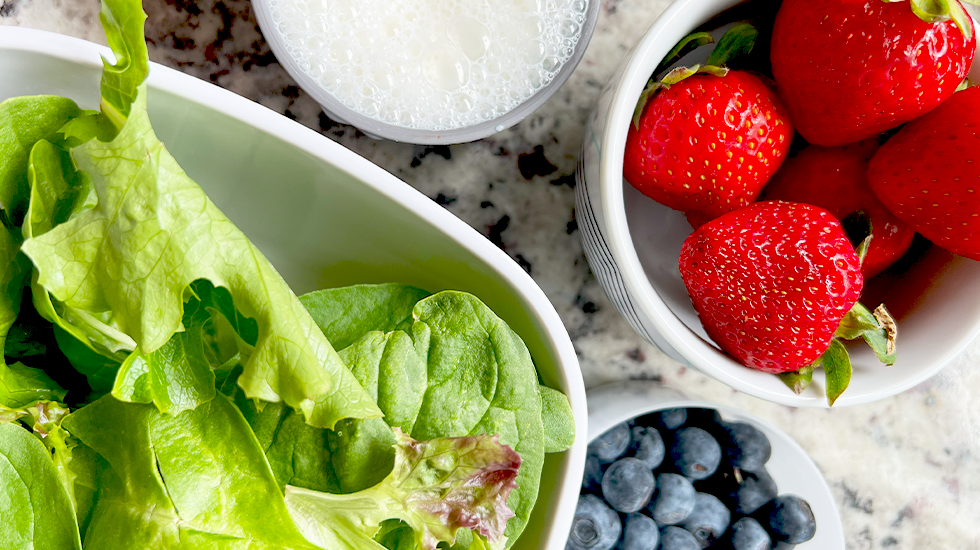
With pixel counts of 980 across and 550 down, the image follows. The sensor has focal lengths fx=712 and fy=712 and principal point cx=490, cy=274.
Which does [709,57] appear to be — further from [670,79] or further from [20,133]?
[20,133]

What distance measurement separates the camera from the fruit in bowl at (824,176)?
47cm

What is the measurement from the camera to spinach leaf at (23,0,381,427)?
0.33 meters

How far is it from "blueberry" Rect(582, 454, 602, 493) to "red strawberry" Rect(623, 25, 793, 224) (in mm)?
232

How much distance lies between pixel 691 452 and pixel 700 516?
0.06 metres

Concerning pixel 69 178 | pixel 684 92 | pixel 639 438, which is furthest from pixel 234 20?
pixel 639 438

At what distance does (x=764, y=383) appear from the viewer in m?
0.51

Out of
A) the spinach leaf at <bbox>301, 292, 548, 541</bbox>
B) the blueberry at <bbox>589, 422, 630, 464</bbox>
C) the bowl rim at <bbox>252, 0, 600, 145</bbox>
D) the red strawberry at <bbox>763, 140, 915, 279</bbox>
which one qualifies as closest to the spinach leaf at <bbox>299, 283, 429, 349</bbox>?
the spinach leaf at <bbox>301, 292, 548, 541</bbox>

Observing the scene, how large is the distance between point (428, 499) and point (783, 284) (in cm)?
28

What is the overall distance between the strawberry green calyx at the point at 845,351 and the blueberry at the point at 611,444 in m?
0.14

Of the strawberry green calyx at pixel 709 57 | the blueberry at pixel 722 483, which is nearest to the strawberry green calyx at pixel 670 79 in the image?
the strawberry green calyx at pixel 709 57

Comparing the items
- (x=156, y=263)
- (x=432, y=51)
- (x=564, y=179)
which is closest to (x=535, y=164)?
(x=564, y=179)

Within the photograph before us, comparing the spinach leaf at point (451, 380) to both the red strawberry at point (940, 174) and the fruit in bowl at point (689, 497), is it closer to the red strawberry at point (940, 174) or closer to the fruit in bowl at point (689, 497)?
the fruit in bowl at point (689, 497)

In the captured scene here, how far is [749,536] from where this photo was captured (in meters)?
0.61

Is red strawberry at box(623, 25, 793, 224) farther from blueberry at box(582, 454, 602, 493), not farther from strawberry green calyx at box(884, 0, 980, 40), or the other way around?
blueberry at box(582, 454, 602, 493)
